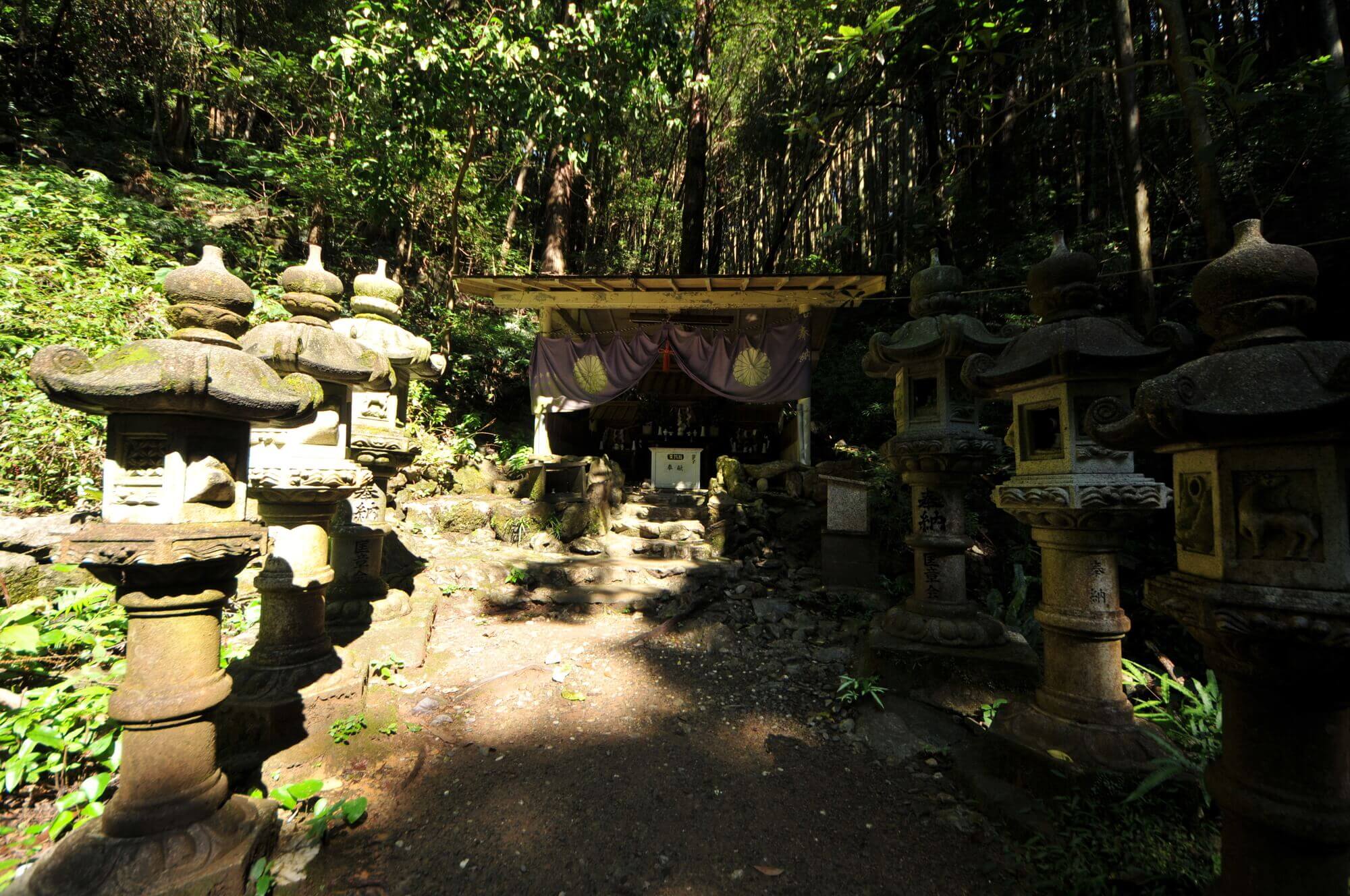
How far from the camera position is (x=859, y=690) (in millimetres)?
3891

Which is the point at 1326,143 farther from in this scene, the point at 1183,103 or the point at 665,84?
the point at 665,84

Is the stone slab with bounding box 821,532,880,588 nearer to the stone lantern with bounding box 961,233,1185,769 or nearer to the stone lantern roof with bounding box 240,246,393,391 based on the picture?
the stone lantern with bounding box 961,233,1185,769

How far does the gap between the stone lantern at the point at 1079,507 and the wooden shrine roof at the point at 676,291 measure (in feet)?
20.0

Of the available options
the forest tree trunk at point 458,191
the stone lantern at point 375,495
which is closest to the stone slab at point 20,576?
the stone lantern at point 375,495

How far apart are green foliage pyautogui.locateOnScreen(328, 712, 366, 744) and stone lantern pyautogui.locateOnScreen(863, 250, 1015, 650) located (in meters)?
3.54

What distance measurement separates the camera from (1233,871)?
5.38 ft

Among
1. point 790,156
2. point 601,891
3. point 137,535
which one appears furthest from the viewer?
point 790,156

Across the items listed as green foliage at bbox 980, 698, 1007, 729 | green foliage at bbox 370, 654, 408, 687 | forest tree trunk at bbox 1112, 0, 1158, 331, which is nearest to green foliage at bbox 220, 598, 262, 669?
green foliage at bbox 370, 654, 408, 687

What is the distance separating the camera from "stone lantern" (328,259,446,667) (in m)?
4.22

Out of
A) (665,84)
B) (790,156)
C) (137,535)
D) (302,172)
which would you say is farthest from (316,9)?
(137,535)

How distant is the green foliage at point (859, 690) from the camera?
3.78 metres

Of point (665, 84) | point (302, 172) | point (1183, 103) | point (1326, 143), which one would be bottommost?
point (1183, 103)

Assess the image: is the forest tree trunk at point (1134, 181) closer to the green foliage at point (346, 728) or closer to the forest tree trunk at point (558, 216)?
the green foliage at point (346, 728)

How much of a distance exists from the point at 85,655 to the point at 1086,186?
14.8 meters
